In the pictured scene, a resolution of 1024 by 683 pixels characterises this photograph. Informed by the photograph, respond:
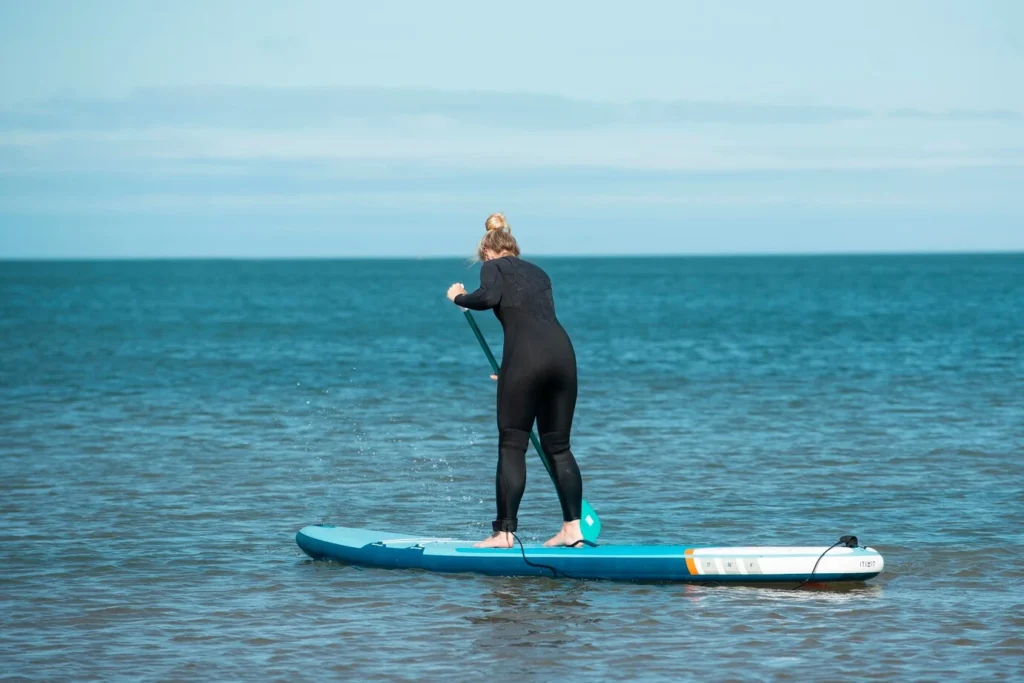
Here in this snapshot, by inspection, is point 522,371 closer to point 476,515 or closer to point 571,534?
point 571,534

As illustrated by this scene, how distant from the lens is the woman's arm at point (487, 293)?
7.20 m

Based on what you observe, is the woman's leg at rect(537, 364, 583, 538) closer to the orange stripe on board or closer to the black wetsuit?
the black wetsuit

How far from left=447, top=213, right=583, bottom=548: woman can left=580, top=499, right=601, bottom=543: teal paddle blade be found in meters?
0.24

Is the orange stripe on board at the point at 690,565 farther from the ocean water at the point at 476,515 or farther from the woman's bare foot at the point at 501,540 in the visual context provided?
the woman's bare foot at the point at 501,540

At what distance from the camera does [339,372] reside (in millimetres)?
25484

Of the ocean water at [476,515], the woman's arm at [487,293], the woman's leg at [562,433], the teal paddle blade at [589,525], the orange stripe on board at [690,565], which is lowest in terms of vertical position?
the ocean water at [476,515]

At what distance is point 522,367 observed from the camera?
23.7 feet

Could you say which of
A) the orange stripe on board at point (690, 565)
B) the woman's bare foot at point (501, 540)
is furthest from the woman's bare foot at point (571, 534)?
the orange stripe on board at point (690, 565)

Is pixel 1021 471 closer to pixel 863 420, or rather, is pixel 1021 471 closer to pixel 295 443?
pixel 863 420

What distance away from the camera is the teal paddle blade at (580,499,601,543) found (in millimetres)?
7625

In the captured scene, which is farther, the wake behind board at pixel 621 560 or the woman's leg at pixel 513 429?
the woman's leg at pixel 513 429

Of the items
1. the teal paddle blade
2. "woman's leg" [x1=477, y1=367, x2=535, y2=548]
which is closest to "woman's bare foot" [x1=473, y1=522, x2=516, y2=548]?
"woman's leg" [x1=477, y1=367, x2=535, y2=548]

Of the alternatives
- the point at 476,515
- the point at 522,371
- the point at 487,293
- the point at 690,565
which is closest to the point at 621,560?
the point at 690,565

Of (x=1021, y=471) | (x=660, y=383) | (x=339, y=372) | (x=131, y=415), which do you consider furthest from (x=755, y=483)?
(x=339, y=372)
